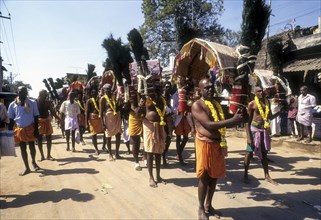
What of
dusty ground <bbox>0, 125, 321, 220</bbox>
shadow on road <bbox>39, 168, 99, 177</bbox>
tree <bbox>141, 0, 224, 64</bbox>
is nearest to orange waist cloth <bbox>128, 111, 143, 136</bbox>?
dusty ground <bbox>0, 125, 321, 220</bbox>

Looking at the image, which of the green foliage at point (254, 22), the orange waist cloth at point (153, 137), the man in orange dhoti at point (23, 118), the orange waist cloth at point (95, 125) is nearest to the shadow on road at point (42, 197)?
the orange waist cloth at point (153, 137)

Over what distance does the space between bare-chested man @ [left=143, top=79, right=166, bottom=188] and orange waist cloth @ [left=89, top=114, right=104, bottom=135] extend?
326cm

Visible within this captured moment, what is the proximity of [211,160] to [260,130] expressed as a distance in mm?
2559

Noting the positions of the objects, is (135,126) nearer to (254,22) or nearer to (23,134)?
(23,134)

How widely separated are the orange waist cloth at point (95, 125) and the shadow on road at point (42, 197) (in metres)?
3.20

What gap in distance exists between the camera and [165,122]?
592cm

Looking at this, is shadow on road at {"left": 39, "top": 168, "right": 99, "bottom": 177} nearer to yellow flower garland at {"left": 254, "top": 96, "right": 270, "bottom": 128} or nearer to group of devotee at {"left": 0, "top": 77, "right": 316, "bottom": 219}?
group of devotee at {"left": 0, "top": 77, "right": 316, "bottom": 219}

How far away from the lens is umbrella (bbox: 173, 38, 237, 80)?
164 inches

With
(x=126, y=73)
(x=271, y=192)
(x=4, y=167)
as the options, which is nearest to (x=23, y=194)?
(x=4, y=167)

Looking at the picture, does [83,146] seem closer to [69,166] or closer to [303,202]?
[69,166]

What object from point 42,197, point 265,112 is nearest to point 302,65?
point 265,112

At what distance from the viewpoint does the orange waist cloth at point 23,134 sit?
6.75 metres

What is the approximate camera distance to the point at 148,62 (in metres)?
6.15

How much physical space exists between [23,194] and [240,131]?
374 inches
